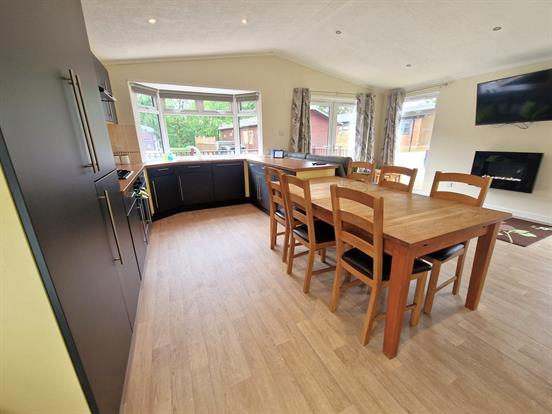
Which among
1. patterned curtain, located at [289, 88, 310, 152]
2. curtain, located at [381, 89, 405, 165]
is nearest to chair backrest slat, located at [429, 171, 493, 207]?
patterned curtain, located at [289, 88, 310, 152]

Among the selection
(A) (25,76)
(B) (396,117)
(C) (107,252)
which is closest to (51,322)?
(C) (107,252)

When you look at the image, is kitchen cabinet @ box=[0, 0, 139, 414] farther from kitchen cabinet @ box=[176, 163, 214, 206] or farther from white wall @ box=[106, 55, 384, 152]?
white wall @ box=[106, 55, 384, 152]

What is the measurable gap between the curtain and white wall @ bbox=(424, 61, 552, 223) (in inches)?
41.3

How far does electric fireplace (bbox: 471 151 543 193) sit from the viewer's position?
3.54m

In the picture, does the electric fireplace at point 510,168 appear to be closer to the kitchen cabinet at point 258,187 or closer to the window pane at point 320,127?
the window pane at point 320,127

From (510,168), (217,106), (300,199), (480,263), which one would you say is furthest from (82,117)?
(510,168)

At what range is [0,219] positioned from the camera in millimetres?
611

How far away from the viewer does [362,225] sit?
4.22 ft

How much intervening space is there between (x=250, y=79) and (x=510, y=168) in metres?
4.82

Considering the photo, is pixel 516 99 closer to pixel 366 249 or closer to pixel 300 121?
pixel 300 121

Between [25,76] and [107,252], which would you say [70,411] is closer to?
[107,252]

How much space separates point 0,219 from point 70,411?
2.36 feet

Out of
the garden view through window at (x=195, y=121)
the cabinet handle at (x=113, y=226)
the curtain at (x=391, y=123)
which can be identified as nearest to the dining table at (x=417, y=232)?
the cabinet handle at (x=113, y=226)

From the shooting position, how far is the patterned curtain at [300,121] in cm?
502
